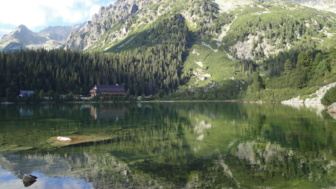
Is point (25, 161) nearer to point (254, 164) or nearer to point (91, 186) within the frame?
point (91, 186)

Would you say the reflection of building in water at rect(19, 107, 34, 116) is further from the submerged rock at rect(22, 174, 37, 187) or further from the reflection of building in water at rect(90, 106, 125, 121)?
the submerged rock at rect(22, 174, 37, 187)

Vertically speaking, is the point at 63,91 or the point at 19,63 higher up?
the point at 19,63

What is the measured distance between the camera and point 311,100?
132 metres

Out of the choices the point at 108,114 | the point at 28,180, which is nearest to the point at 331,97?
the point at 108,114

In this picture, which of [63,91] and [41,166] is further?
[63,91]

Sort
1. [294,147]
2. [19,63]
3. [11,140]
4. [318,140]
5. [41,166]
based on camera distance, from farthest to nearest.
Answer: [19,63]
[11,140]
[318,140]
[294,147]
[41,166]

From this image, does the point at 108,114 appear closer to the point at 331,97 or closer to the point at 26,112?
the point at 26,112

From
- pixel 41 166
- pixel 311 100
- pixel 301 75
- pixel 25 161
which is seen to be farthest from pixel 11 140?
pixel 301 75

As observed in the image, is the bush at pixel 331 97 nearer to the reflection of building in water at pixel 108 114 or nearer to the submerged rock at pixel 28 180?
the reflection of building in water at pixel 108 114

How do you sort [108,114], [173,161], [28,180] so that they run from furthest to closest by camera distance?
[108,114] < [173,161] < [28,180]

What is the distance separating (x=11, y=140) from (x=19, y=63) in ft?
613

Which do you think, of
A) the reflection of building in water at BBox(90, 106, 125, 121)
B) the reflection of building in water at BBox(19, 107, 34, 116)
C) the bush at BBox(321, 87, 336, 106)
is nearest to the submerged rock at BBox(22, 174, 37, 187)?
the reflection of building in water at BBox(90, 106, 125, 121)

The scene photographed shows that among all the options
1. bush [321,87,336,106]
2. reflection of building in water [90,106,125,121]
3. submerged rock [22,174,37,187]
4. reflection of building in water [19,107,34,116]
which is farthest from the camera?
bush [321,87,336,106]

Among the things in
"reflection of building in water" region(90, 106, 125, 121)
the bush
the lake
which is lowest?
"reflection of building in water" region(90, 106, 125, 121)
